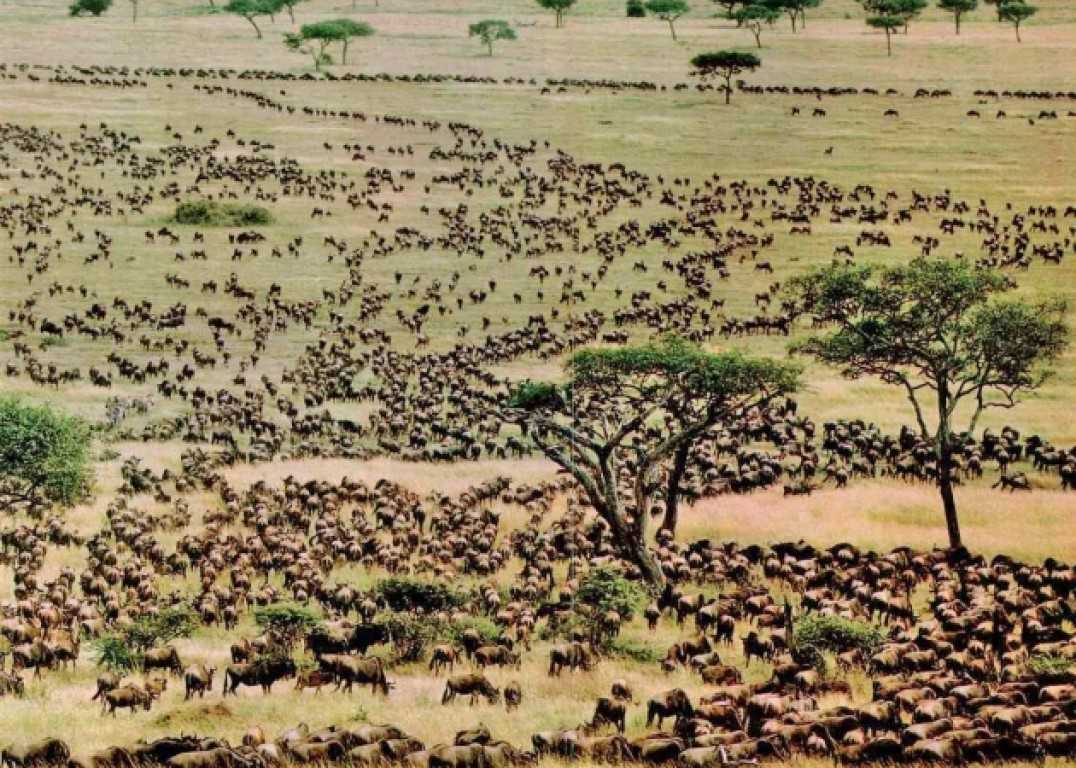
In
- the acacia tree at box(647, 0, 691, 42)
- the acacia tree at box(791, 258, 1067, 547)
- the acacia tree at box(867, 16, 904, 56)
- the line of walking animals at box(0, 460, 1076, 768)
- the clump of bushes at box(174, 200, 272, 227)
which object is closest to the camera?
the line of walking animals at box(0, 460, 1076, 768)

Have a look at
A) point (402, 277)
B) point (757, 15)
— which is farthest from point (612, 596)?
point (757, 15)

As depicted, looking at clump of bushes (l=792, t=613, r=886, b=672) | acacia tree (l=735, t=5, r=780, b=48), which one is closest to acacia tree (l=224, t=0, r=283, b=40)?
acacia tree (l=735, t=5, r=780, b=48)

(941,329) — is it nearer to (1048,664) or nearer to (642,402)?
(642,402)

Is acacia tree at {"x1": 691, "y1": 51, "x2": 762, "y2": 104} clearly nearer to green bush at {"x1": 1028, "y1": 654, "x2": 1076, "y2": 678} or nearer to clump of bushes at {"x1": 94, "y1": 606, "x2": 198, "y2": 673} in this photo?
clump of bushes at {"x1": 94, "y1": 606, "x2": 198, "y2": 673}

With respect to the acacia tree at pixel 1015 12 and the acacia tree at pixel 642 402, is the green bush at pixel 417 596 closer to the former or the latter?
the acacia tree at pixel 642 402

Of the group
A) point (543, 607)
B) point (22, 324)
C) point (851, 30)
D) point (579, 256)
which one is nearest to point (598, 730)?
point (543, 607)
